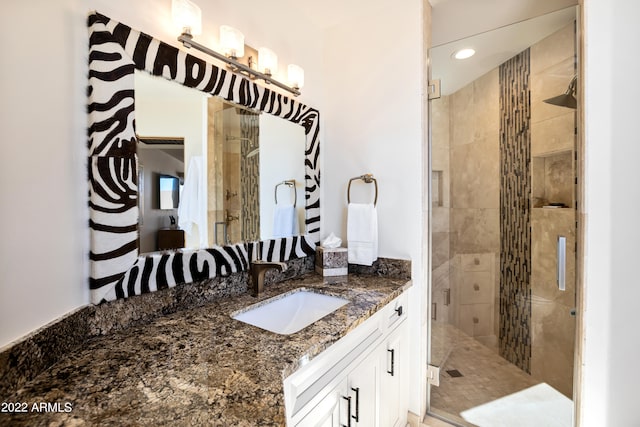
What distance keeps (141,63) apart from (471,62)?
1872 millimetres

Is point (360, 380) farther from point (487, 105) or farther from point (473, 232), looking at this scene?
point (487, 105)

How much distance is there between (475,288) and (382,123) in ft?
4.21

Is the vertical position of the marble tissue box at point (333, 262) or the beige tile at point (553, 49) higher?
the beige tile at point (553, 49)

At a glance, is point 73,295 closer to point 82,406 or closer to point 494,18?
point 82,406

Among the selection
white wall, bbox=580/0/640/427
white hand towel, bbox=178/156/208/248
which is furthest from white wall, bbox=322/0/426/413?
white hand towel, bbox=178/156/208/248

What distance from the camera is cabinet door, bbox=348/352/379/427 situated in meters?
1.03

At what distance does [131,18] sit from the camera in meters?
0.96

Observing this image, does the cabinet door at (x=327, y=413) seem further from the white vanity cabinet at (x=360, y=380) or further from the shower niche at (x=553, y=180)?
the shower niche at (x=553, y=180)

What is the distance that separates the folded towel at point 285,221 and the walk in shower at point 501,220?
89 cm

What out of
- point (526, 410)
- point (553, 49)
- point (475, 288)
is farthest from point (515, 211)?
point (526, 410)

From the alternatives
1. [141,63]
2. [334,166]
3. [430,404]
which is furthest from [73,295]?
[430,404]

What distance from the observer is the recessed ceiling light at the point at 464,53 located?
5.78ft

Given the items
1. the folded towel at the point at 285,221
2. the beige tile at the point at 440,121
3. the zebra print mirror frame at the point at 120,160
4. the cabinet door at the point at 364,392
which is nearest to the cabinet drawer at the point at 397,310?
the cabinet door at the point at 364,392

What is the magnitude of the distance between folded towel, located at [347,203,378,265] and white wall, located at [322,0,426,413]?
9 centimetres
